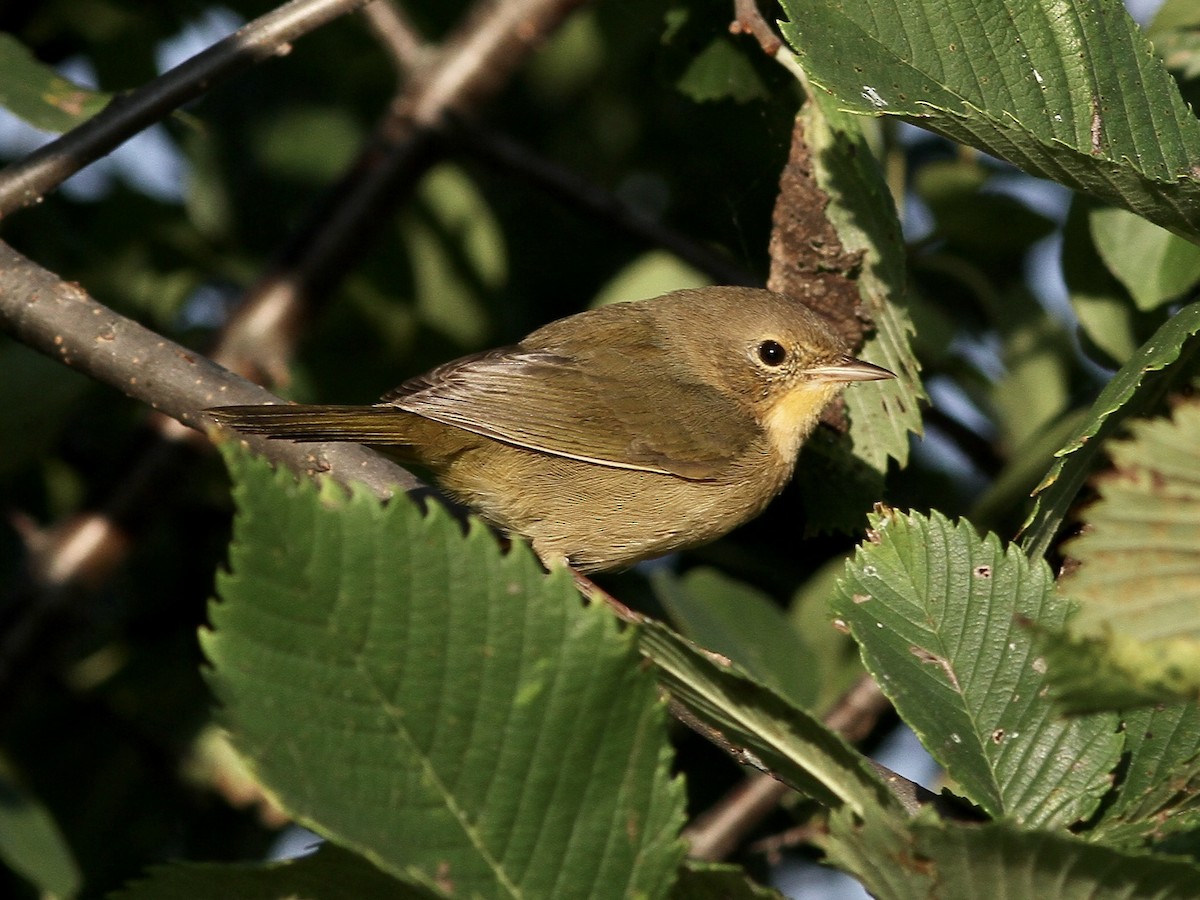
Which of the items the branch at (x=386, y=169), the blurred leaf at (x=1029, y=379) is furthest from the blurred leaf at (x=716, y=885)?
the branch at (x=386, y=169)

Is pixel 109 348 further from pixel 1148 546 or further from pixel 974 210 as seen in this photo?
pixel 974 210

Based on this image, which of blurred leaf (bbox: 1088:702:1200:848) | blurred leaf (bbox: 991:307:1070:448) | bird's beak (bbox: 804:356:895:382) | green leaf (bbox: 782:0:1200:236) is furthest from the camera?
blurred leaf (bbox: 991:307:1070:448)

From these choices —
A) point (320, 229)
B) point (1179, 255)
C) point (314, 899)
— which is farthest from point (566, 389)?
point (314, 899)

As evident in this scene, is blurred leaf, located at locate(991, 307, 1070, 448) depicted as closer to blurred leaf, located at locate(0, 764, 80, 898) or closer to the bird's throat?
the bird's throat

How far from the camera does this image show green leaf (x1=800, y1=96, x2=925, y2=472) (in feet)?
9.52

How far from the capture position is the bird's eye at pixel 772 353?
4039mm

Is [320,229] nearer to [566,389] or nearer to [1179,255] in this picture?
[566,389]

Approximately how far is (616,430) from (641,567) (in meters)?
Answer: 1.03

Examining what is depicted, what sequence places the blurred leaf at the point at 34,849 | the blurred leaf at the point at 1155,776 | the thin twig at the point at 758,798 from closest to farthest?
the blurred leaf at the point at 1155,776 < the blurred leaf at the point at 34,849 < the thin twig at the point at 758,798

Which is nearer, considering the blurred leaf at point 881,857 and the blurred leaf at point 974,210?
the blurred leaf at point 881,857

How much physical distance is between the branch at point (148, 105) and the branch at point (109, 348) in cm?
16

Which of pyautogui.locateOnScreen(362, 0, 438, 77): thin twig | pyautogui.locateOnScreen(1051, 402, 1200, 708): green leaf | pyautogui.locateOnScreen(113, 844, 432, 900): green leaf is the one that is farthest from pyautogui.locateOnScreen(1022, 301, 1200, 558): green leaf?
pyautogui.locateOnScreen(362, 0, 438, 77): thin twig

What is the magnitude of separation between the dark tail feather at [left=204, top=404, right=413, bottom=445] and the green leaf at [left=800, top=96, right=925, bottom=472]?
108 centimetres

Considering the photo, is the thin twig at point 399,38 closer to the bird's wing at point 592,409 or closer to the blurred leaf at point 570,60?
the blurred leaf at point 570,60
